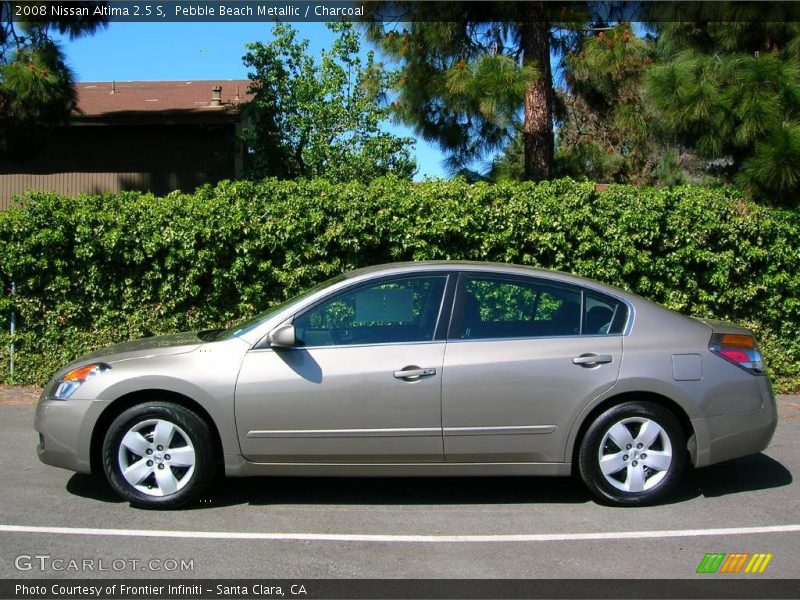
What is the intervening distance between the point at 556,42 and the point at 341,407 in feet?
26.6

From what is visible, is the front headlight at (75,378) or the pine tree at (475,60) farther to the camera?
the pine tree at (475,60)

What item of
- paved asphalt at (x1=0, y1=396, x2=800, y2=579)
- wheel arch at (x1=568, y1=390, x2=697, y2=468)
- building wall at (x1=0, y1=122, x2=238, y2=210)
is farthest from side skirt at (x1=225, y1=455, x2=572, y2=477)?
building wall at (x1=0, y1=122, x2=238, y2=210)

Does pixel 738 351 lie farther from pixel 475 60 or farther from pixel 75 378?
pixel 475 60

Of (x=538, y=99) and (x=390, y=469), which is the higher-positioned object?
(x=538, y=99)

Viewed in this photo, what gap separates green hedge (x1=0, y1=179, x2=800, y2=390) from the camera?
912 cm

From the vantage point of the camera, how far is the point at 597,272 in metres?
9.23

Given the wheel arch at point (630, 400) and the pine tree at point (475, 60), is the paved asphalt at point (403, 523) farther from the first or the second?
the pine tree at point (475, 60)

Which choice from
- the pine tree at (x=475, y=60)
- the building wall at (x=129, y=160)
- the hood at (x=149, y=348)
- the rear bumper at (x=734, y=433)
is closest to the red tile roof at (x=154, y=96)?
the building wall at (x=129, y=160)

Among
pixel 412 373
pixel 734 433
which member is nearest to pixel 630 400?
pixel 734 433

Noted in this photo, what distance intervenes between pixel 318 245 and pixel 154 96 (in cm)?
1312

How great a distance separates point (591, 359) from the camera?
18.4 feet

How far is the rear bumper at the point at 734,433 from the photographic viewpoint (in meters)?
5.69

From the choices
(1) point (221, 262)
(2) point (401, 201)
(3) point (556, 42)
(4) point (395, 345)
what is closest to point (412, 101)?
(3) point (556, 42)

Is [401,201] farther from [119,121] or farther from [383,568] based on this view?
[119,121]
